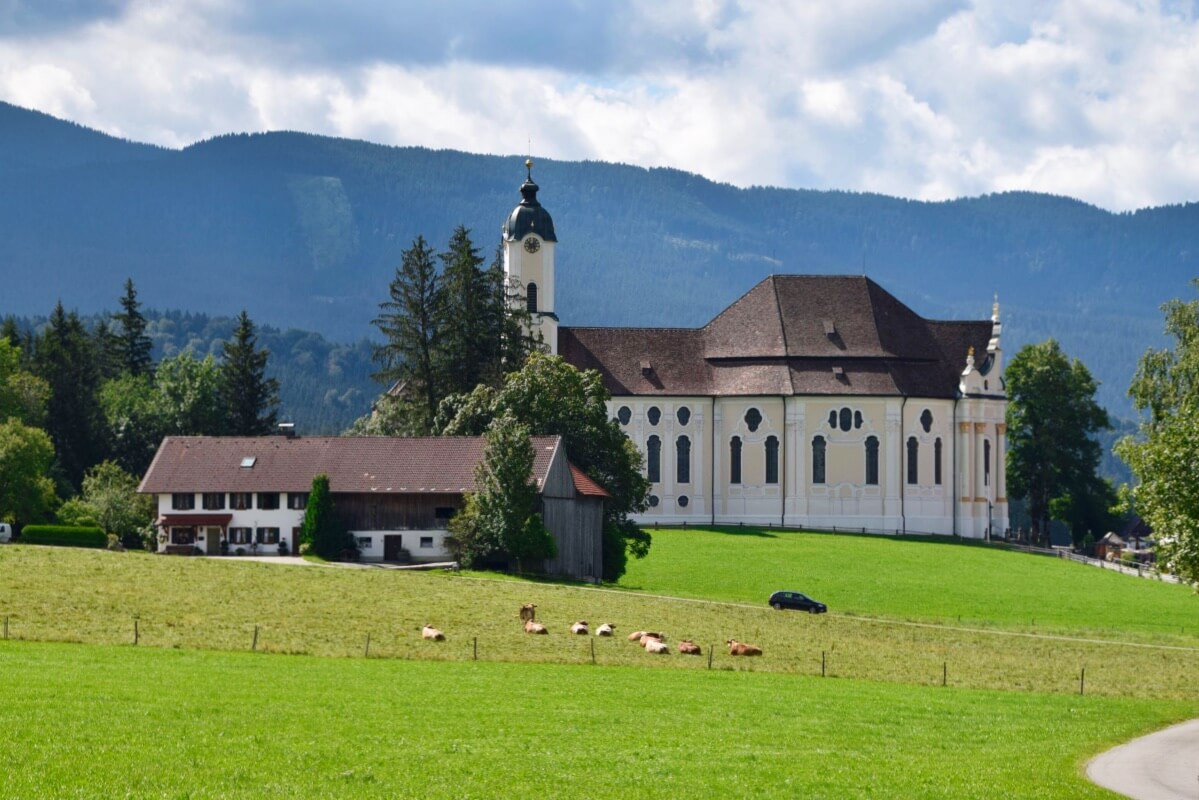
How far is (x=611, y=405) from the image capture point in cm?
10694

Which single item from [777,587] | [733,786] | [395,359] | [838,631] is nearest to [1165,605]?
[777,587]

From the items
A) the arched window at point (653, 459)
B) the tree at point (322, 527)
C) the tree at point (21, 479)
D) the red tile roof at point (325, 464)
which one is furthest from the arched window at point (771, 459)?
the tree at point (21, 479)

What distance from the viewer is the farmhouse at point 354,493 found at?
244ft

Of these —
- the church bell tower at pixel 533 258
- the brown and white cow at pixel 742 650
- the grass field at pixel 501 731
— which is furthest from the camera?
the church bell tower at pixel 533 258

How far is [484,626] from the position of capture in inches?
1978

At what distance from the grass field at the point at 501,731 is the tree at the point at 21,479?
40.3m

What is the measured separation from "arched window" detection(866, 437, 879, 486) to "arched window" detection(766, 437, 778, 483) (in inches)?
189

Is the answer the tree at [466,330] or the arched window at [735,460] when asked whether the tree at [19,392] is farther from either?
the arched window at [735,460]

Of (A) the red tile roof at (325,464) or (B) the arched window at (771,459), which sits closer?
(A) the red tile roof at (325,464)

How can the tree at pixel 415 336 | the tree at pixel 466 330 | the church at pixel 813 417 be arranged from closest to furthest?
the tree at pixel 466 330 → the tree at pixel 415 336 → the church at pixel 813 417

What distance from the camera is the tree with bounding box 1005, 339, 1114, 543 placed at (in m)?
113

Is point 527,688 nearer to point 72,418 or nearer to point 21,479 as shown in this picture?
point 21,479

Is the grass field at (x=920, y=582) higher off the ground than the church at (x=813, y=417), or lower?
lower

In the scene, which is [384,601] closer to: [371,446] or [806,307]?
[371,446]
